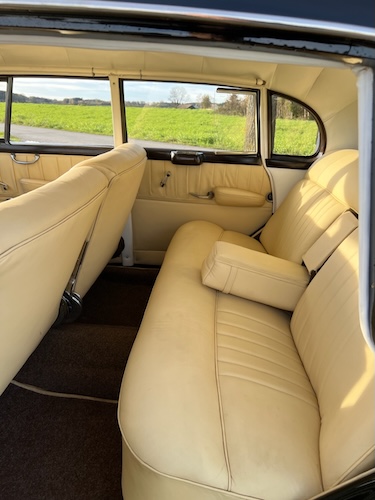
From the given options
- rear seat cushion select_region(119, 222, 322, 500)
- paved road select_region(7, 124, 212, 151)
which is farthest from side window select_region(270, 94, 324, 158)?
rear seat cushion select_region(119, 222, 322, 500)

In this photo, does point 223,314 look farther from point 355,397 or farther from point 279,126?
point 279,126

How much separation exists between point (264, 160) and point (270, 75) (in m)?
0.54

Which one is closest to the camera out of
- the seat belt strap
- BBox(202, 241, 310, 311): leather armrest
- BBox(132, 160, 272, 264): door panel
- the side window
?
the seat belt strap

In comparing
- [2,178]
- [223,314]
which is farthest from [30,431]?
[2,178]

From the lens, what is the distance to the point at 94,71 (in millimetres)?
2414

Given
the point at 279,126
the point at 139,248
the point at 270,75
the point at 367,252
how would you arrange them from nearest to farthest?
the point at 367,252 → the point at 270,75 → the point at 279,126 → the point at 139,248

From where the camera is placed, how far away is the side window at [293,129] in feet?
8.11

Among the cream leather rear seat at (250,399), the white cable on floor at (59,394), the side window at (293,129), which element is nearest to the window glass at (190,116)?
the side window at (293,129)

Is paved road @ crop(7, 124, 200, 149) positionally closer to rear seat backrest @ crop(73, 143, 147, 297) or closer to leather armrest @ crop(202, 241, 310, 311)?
rear seat backrest @ crop(73, 143, 147, 297)

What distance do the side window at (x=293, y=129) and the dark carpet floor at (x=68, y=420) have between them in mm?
1592

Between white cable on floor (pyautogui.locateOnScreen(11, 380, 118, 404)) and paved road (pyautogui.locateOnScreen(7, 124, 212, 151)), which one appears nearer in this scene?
white cable on floor (pyautogui.locateOnScreen(11, 380, 118, 404))

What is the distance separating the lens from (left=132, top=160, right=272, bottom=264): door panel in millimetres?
2582

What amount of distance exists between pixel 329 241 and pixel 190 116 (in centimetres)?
150

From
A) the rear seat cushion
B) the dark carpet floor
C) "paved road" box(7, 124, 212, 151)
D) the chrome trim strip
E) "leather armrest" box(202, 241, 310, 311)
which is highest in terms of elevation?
the chrome trim strip
